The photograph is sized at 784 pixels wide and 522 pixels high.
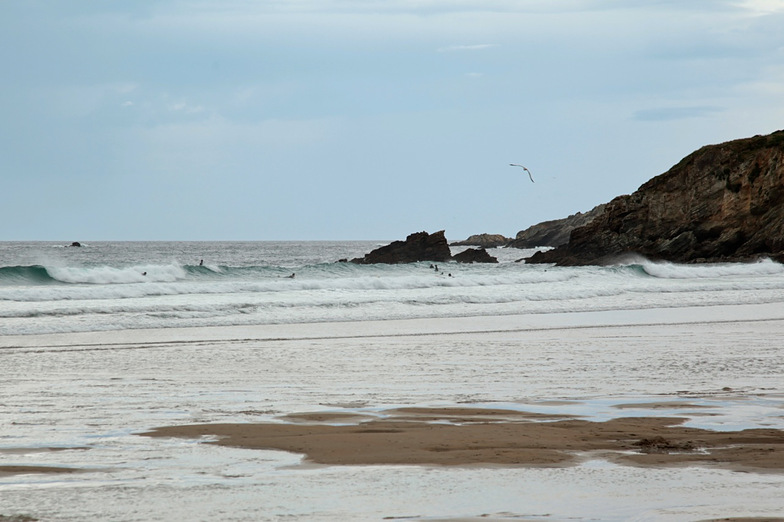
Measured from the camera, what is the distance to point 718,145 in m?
54.6

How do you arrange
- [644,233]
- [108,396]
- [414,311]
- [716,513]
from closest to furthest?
[716,513]
[108,396]
[414,311]
[644,233]

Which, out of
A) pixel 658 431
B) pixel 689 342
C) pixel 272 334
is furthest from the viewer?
pixel 272 334

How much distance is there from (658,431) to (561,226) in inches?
4700

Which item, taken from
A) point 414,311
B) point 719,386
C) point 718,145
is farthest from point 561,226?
point 719,386

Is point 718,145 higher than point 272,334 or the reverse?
higher

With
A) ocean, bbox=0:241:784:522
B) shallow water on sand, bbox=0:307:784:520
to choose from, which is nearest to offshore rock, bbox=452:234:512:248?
ocean, bbox=0:241:784:522

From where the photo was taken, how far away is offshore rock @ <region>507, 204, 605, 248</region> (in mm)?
112438

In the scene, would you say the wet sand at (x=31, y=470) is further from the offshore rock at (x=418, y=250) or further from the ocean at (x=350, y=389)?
the offshore rock at (x=418, y=250)

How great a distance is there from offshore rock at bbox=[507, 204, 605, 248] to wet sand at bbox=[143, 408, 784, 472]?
102352 millimetres

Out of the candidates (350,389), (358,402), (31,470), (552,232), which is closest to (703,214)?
(350,389)

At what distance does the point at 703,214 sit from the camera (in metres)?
51.2

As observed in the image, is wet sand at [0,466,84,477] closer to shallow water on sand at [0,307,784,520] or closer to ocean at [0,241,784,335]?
shallow water on sand at [0,307,784,520]

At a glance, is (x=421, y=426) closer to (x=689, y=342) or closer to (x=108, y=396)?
(x=108, y=396)

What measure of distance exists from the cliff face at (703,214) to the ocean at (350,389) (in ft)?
90.1
